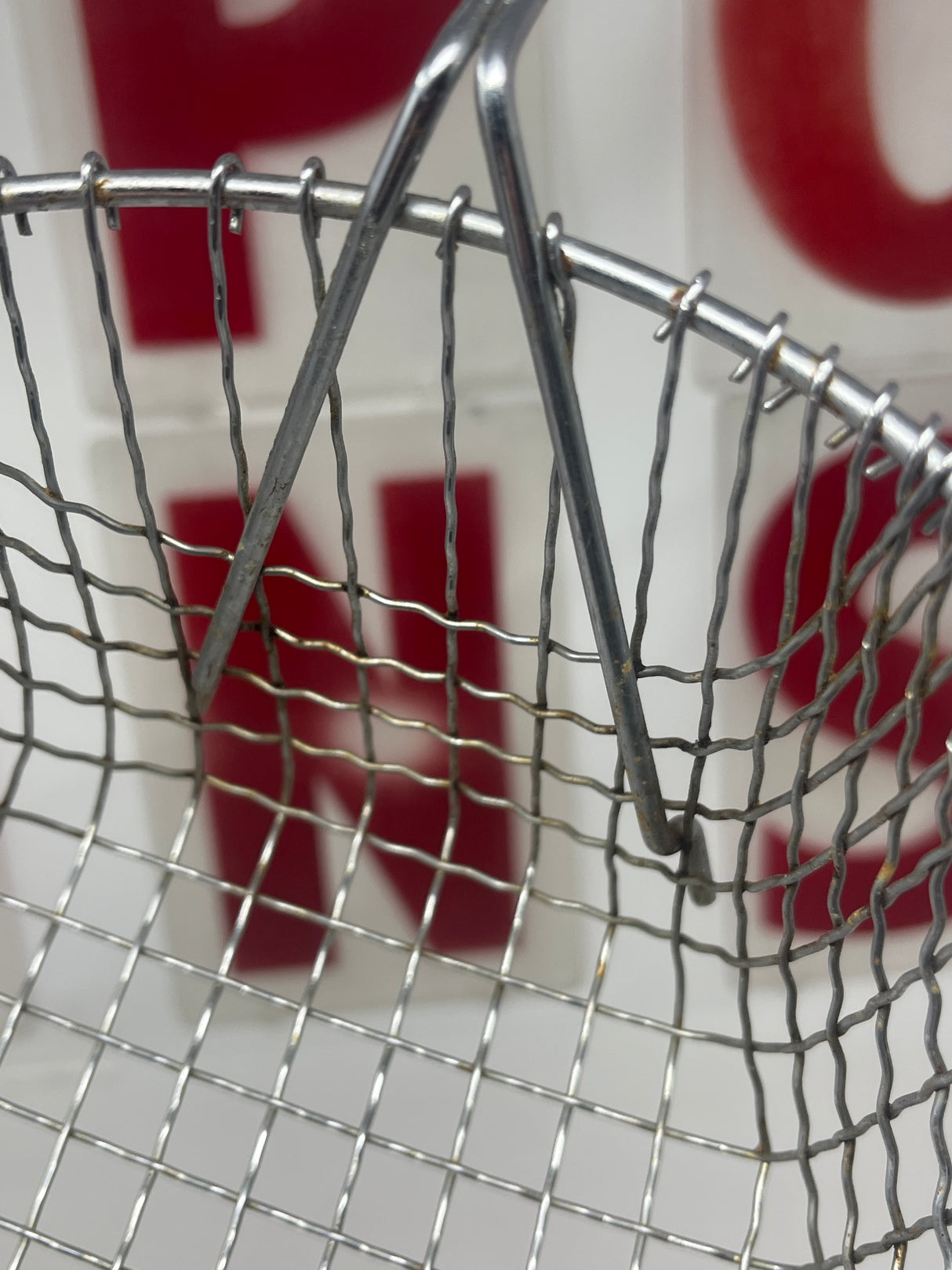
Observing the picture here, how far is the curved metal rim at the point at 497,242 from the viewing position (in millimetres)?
319

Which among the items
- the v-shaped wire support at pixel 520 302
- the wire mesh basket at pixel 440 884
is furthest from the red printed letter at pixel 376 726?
the v-shaped wire support at pixel 520 302

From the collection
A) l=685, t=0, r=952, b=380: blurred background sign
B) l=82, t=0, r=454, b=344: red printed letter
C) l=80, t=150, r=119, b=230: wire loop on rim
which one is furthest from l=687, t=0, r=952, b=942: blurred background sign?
l=80, t=150, r=119, b=230: wire loop on rim

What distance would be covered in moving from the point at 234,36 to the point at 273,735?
0.27 meters

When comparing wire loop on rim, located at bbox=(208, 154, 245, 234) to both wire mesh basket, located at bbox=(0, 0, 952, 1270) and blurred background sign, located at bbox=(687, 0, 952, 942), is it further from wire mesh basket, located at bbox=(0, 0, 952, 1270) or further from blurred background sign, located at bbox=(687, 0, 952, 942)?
blurred background sign, located at bbox=(687, 0, 952, 942)

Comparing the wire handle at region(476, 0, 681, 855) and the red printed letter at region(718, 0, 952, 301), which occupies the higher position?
the red printed letter at region(718, 0, 952, 301)

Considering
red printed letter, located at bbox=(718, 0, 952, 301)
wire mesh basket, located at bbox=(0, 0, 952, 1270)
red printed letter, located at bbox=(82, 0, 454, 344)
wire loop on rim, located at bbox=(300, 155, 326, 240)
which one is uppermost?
red printed letter, located at bbox=(718, 0, 952, 301)

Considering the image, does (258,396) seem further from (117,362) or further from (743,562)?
(743,562)

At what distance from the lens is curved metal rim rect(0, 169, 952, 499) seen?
0.32 meters

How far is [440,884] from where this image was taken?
0.46 m

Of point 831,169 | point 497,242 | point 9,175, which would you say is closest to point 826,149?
point 831,169

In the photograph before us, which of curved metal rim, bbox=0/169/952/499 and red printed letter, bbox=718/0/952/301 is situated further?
red printed letter, bbox=718/0/952/301

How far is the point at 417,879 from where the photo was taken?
21.5 inches

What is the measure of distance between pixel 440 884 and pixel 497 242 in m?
0.25

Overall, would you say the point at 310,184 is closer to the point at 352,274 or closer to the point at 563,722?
the point at 352,274
